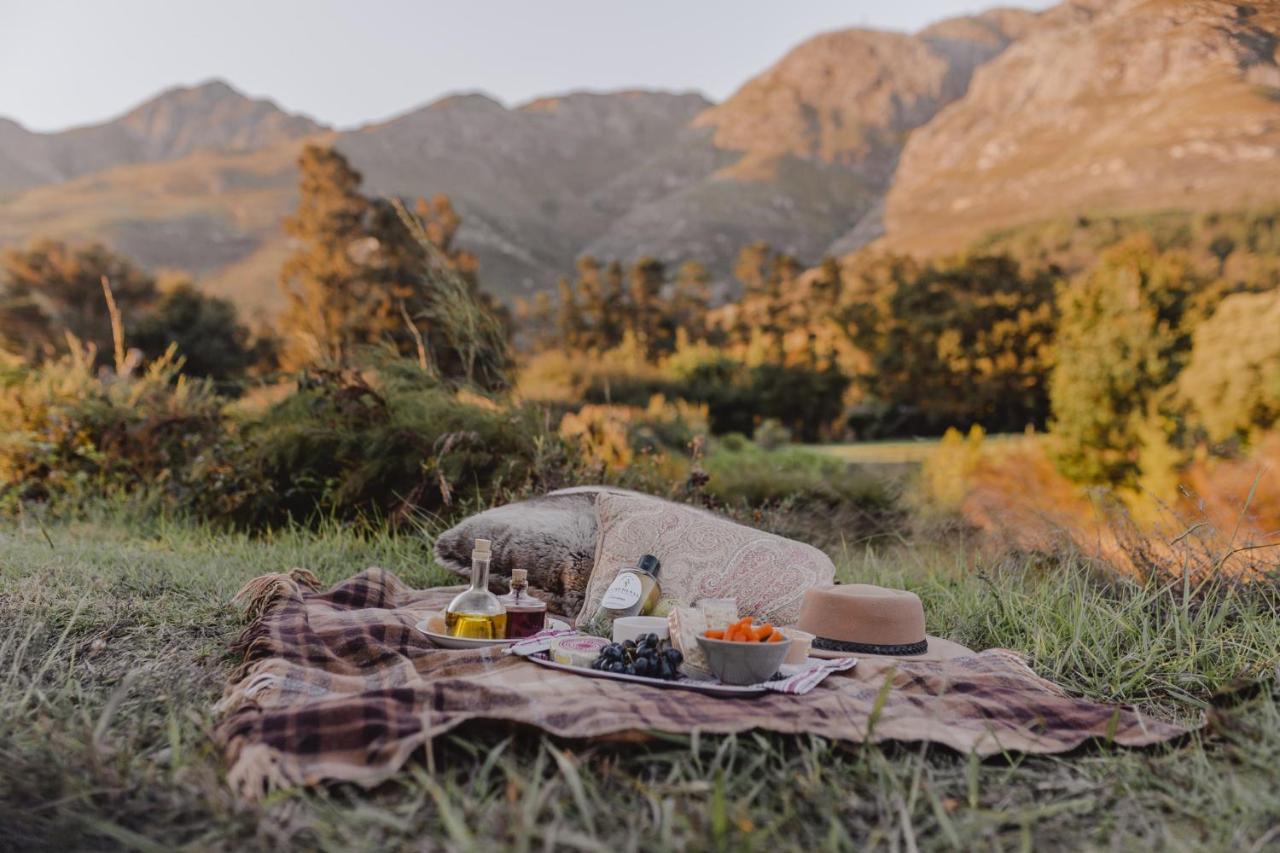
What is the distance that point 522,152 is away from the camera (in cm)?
8969

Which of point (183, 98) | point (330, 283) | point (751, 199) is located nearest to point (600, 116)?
point (751, 199)

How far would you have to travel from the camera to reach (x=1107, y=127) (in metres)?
34.2

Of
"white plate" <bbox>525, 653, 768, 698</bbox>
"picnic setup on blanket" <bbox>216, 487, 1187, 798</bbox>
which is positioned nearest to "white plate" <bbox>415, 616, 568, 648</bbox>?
"picnic setup on blanket" <bbox>216, 487, 1187, 798</bbox>

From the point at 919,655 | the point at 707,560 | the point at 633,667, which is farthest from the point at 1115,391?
the point at 633,667

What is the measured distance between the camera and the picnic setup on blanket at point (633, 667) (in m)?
1.48

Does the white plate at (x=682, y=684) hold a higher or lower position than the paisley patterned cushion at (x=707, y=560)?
higher

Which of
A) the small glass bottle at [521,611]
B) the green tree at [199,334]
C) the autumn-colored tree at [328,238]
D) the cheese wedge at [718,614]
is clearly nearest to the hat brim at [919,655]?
the cheese wedge at [718,614]

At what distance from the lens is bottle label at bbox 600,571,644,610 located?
249 cm

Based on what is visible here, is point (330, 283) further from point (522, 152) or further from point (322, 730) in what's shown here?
point (522, 152)

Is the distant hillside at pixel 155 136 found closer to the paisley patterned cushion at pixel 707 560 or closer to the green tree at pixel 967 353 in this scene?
the green tree at pixel 967 353

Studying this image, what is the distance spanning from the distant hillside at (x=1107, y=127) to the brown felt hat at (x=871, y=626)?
3015 millimetres

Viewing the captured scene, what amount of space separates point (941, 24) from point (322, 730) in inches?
4941

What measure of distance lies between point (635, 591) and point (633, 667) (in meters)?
0.63

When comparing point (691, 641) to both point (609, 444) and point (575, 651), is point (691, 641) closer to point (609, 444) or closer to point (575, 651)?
point (575, 651)
